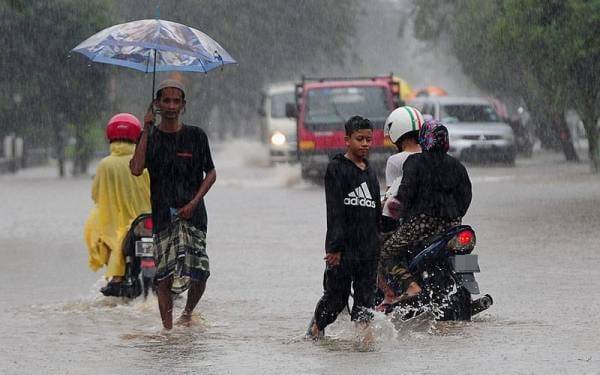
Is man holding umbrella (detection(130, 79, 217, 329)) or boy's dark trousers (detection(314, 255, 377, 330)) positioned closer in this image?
boy's dark trousers (detection(314, 255, 377, 330))

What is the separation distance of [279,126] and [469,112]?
16.1ft

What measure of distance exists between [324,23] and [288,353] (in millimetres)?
54944

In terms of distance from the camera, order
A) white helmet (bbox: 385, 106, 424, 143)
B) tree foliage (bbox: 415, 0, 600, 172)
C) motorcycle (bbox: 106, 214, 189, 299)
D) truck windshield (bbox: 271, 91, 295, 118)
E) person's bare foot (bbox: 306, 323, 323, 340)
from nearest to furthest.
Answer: person's bare foot (bbox: 306, 323, 323, 340) < white helmet (bbox: 385, 106, 424, 143) < motorcycle (bbox: 106, 214, 189, 299) < tree foliage (bbox: 415, 0, 600, 172) < truck windshield (bbox: 271, 91, 295, 118)

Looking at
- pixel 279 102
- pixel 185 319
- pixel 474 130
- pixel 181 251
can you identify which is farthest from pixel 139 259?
pixel 279 102

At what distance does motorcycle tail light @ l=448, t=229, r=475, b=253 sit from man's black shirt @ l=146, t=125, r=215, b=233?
1.61 m

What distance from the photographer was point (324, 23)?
63594 millimetres

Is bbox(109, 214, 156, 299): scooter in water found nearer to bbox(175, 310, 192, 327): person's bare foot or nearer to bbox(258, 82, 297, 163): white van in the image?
bbox(175, 310, 192, 327): person's bare foot

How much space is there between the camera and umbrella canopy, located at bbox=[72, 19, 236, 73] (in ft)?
34.8

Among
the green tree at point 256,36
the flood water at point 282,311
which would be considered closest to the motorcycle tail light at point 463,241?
the flood water at point 282,311

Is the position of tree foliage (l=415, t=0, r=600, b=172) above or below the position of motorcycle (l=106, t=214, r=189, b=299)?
above

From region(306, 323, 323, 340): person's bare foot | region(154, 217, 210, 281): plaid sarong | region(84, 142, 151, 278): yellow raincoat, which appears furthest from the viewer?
region(84, 142, 151, 278): yellow raincoat

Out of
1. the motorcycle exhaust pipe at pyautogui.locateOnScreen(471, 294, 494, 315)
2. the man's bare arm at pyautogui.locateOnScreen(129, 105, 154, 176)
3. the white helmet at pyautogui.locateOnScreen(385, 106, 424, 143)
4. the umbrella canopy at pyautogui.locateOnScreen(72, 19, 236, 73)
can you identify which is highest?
the umbrella canopy at pyautogui.locateOnScreen(72, 19, 236, 73)

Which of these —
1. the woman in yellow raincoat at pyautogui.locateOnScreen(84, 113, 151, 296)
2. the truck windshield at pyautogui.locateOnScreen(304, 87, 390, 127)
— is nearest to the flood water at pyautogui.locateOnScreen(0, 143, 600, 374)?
the woman in yellow raincoat at pyautogui.locateOnScreen(84, 113, 151, 296)

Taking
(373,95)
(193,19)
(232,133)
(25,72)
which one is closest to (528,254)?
(373,95)
